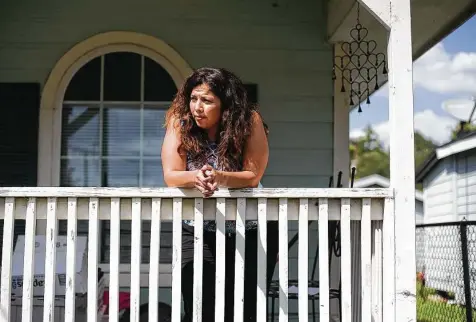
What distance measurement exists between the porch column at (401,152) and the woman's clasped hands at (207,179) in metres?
0.90

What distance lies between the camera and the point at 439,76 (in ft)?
184

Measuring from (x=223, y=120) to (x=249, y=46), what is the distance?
7.67ft

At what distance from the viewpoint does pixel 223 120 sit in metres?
3.31

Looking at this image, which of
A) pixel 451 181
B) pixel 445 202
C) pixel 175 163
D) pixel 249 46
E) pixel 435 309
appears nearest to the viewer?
pixel 175 163

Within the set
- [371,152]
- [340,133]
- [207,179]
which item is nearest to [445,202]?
[340,133]

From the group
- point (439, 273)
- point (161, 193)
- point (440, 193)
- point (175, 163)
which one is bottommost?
point (439, 273)

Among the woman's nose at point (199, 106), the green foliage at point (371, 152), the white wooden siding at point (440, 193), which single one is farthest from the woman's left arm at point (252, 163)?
the green foliage at point (371, 152)

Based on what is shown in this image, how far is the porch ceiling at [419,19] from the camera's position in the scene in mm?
4918

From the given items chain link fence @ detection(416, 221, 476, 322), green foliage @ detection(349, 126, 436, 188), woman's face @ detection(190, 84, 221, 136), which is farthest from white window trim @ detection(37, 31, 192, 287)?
green foliage @ detection(349, 126, 436, 188)

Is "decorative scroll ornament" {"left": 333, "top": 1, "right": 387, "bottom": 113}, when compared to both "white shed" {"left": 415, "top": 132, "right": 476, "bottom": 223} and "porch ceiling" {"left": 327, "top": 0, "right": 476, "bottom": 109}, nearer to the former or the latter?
"porch ceiling" {"left": 327, "top": 0, "right": 476, "bottom": 109}

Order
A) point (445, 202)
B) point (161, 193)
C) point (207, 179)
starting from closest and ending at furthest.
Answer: point (207, 179) → point (161, 193) → point (445, 202)

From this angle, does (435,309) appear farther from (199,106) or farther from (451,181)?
(199,106)

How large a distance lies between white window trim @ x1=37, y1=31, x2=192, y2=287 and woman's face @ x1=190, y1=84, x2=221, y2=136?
6.88 feet

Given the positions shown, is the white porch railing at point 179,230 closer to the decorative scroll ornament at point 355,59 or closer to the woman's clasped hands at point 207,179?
the woman's clasped hands at point 207,179
